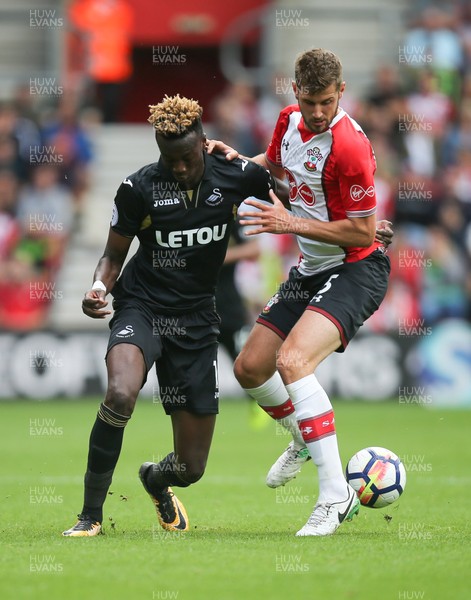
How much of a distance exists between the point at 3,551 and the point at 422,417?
348 inches

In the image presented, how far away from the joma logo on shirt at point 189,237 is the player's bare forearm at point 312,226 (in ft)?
1.08

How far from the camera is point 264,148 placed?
17.2 meters

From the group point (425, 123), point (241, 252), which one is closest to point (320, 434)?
Answer: point (241, 252)

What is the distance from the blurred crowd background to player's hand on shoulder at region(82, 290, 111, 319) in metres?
9.11

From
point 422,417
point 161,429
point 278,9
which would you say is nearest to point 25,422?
point 161,429

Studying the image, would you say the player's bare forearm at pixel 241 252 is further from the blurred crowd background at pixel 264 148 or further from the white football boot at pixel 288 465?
the white football boot at pixel 288 465

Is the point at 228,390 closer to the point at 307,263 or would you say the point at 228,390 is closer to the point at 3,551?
the point at 307,263

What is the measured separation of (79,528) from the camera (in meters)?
6.64

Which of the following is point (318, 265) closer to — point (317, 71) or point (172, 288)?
point (172, 288)

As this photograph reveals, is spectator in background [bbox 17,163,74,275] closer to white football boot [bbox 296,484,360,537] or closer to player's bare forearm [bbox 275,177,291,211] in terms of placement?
player's bare forearm [bbox 275,177,291,211]

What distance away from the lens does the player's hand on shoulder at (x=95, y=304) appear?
21.5 feet

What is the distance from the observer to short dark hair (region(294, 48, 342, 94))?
655 centimetres

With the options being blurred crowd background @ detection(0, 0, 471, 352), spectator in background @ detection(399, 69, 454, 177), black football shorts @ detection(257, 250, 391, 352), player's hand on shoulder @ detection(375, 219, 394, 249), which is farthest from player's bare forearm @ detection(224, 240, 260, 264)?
spectator in background @ detection(399, 69, 454, 177)

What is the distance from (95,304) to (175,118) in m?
1.12
